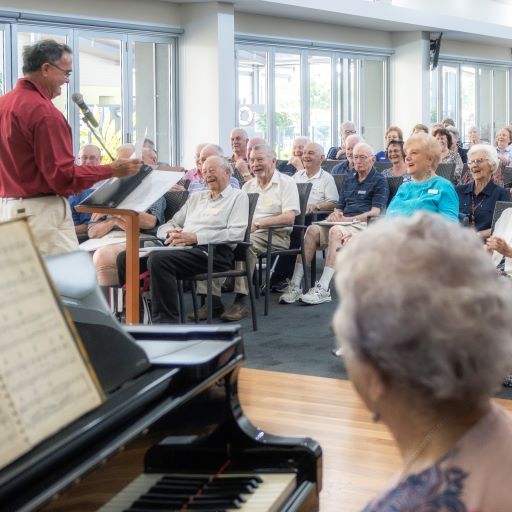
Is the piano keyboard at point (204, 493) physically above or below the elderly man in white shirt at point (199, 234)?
below

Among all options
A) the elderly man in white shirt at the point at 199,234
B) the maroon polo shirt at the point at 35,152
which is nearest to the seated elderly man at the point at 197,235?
the elderly man in white shirt at the point at 199,234

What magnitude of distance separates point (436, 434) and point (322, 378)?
3209 mm

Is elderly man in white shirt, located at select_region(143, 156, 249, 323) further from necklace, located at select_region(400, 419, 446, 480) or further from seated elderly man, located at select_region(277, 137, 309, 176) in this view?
necklace, located at select_region(400, 419, 446, 480)

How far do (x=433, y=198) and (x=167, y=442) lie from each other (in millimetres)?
3367

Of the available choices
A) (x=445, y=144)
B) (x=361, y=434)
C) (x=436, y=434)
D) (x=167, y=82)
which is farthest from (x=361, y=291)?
(x=167, y=82)

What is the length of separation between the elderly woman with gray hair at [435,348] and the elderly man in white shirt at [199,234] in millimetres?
4315

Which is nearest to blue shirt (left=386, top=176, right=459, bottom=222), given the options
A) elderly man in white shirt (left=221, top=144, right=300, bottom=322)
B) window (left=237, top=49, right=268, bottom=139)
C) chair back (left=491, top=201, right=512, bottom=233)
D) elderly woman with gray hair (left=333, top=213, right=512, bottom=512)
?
chair back (left=491, top=201, right=512, bottom=233)

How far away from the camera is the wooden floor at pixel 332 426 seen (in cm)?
268

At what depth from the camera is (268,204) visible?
6289 mm

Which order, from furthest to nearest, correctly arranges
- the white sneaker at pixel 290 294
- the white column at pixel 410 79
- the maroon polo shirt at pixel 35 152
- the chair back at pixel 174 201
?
1. the white column at pixel 410 79
2. the white sneaker at pixel 290 294
3. the chair back at pixel 174 201
4. the maroon polo shirt at pixel 35 152

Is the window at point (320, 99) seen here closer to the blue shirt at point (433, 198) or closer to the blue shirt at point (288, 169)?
the blue shirt at point (288, 169)

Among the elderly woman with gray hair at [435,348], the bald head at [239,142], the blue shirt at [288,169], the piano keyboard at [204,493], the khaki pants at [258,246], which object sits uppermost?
the bald head at [239,142]

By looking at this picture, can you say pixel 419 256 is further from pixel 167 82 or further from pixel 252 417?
pixel 167 82

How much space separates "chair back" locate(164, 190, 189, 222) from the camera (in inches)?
239
